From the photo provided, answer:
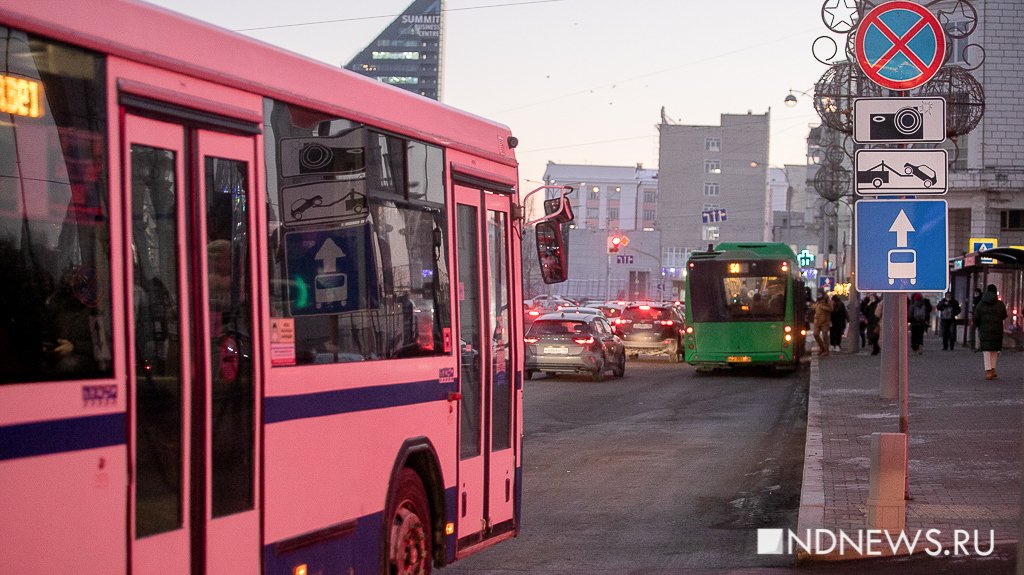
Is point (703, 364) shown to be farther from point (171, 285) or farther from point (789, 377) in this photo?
point (171, 285)

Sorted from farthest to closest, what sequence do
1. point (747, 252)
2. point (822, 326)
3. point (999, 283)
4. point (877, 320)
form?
point (999, 283), point (822, 326), point (877, 320), point (747, 252)

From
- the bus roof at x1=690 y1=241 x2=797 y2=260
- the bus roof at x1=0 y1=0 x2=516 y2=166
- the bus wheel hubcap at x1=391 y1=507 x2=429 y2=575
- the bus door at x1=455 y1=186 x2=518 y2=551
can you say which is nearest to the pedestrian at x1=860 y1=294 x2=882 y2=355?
the bus roof at x1=690 y1=241 x2=797 y2=260

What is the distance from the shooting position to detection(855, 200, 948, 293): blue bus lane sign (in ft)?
34.9

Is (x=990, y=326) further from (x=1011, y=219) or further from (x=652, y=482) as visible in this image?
(x=1011, y=219)

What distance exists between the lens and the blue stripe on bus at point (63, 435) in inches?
176

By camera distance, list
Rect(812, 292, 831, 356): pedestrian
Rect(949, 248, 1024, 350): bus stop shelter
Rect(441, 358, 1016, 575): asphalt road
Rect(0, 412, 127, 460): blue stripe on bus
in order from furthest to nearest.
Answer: Rect(812, 292, 831, 356): pedestrian < Rect(949, 248, 1024, 350): bus stop shelter < Rect(441, 358, 1016, 575): asphalt road < Rect(0, 412, 127, 460): blue stripe on bus

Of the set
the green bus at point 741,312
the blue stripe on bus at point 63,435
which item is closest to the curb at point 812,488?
the blue stripe on bus at point 63,435

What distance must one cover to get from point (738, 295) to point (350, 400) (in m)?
28.3

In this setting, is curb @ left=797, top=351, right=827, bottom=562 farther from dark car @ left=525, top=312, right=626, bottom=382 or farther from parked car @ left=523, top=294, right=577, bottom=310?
parked car @ left=523, top=294, right=577, bottom=310

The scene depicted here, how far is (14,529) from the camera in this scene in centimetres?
446

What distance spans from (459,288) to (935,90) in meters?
23.7

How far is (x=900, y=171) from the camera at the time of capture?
35.8ft

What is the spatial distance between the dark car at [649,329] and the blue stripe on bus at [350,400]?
3284 cm

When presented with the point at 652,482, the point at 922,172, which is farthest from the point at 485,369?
the point at 652,482
